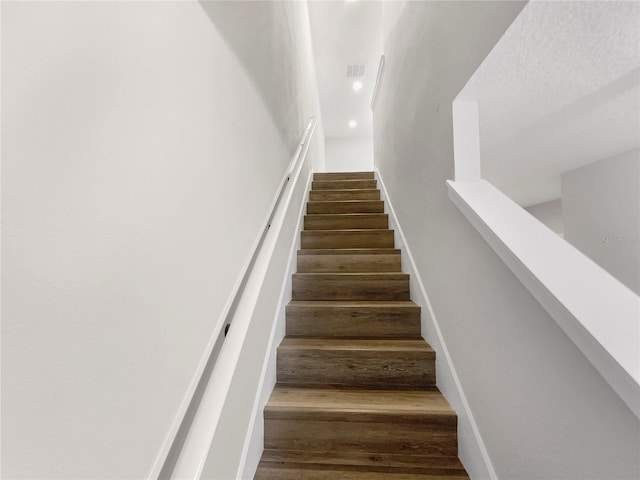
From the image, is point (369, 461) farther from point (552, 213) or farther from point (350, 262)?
point (552, 213)

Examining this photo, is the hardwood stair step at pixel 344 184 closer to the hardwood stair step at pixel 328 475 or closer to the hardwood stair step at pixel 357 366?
the hardwood stair step at pixel 357 366

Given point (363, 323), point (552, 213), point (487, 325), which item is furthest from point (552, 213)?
point (487, 325)

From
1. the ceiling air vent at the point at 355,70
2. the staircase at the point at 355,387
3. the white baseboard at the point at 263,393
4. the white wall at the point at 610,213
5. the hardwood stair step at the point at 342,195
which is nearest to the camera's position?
the white baseboard at the point at 263,393

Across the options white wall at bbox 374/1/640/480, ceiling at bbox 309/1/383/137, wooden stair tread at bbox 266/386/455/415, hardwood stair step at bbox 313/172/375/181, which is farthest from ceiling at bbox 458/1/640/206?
ceiling at bbox 309/1/383/137

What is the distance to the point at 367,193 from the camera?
3.34m

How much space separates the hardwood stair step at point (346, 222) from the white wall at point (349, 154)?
448 cm

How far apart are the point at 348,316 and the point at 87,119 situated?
59.6 inches

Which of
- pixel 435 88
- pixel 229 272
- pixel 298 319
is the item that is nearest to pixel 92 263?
pixel 229 272

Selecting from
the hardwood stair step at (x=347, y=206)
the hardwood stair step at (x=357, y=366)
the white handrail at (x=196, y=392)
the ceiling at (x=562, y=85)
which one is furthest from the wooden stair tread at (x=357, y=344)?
the hardwood stair step at (x=347, y=206)

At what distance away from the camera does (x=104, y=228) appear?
514mm

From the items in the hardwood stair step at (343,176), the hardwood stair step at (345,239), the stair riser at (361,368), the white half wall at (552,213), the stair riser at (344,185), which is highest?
the hardwood stair step at (343,176)

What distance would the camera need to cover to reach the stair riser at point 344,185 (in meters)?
3.61

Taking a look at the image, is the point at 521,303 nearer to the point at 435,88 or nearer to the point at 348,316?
the point at 348,316

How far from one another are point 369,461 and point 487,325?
711 mm
